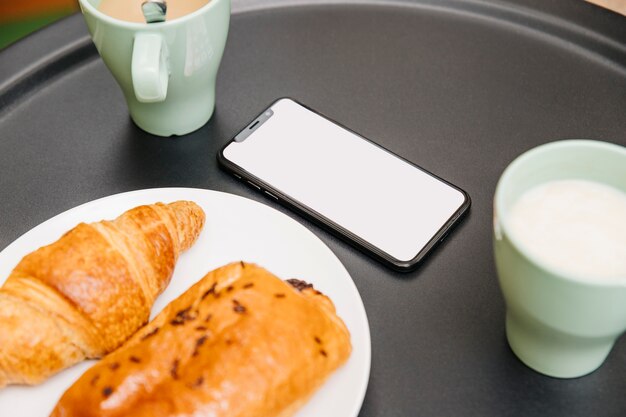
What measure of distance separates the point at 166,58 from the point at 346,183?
230 millimetres

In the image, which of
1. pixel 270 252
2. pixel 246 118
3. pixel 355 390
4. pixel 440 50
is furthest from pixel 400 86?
pixel 355 390

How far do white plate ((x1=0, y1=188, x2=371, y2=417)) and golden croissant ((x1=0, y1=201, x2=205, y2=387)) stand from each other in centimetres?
2

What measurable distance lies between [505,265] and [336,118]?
36cm

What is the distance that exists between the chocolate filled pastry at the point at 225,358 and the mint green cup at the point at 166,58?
241 millimetres

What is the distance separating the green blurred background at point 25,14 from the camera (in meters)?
1.77

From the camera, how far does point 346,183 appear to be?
2.67 ft

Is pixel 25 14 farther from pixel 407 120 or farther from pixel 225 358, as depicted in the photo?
pixel 225 358

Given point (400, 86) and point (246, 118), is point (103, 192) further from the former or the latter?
point (400, 86)

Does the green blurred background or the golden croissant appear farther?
the green blurred background

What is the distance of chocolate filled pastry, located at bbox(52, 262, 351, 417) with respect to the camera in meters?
0.57

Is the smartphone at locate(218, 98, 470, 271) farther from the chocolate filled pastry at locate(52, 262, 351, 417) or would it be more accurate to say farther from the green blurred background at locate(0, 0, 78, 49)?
the green blurred background at locate(0, 0, 78, 49)

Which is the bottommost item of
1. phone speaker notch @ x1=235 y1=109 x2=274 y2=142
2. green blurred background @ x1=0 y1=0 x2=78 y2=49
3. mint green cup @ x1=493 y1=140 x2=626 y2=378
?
green blurred background @ x1=0 y1=0 x2=78 y2=49

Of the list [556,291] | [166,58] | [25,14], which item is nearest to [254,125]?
[166,58]

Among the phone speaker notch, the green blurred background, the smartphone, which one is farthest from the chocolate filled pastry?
the green blurred background
